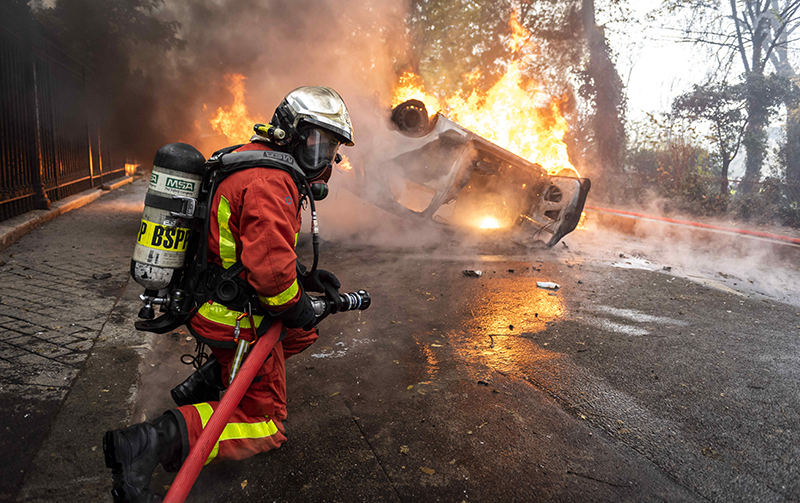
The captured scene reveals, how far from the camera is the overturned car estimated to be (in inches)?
280

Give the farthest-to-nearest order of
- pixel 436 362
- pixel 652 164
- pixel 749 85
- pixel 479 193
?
pixel 652 164
pixel 749 85
pixel 479 193
pixel 436 362

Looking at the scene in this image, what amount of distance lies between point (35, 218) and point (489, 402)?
7159 millimetres

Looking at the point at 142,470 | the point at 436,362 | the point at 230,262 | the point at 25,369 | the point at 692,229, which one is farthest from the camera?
the point at 692,229

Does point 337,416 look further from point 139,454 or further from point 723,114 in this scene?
point 723,114

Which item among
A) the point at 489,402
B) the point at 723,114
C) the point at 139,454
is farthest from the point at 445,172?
the point at 723,114

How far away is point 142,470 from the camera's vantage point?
5.77 ft

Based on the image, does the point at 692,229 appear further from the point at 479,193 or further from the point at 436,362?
the point at 436,362

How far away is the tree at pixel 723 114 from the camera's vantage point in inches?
555

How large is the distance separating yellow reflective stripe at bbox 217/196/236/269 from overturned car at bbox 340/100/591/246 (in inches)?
212

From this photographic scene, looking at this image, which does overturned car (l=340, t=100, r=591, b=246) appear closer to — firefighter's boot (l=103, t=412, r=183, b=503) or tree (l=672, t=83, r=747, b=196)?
firefighter's boot (l=103, t=412, r=183, b=503)

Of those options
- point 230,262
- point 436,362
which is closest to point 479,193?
point 436,362

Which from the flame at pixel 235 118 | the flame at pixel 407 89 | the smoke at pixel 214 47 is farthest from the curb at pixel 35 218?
the flame at pixel 407 89

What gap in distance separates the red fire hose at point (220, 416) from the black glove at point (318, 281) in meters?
0.33

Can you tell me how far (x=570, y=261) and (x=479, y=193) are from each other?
7.94 ft
